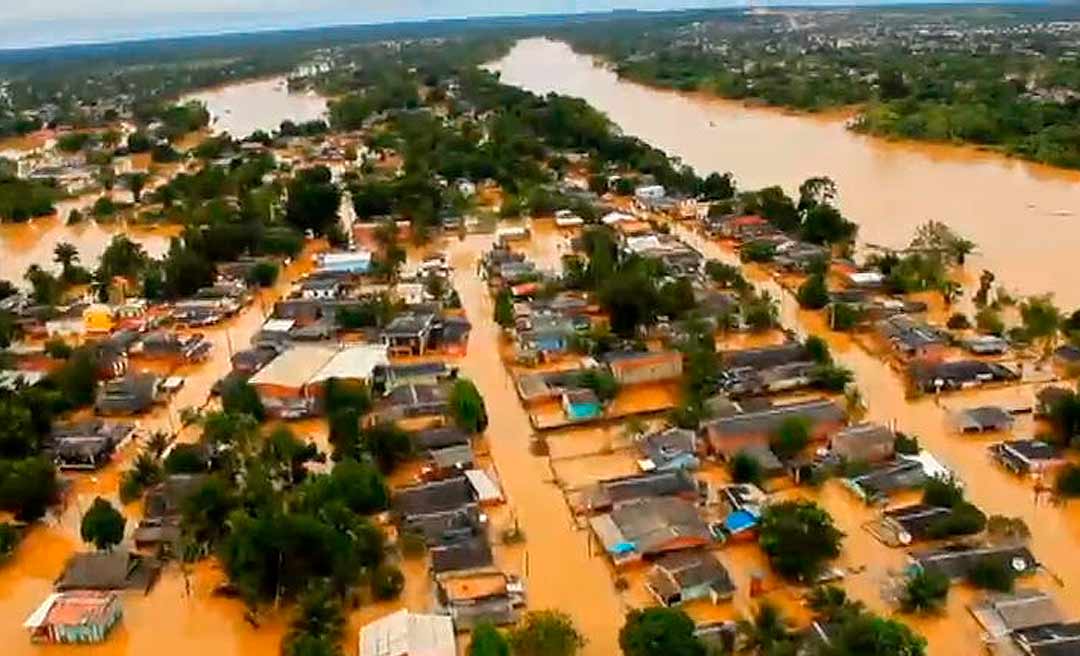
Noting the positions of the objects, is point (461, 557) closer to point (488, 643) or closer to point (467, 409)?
point (488, 643)

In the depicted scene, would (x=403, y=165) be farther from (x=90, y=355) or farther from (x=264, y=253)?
(x=90, y=355)

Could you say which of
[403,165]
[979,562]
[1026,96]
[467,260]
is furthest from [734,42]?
[979,562]

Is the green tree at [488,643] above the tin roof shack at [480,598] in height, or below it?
above

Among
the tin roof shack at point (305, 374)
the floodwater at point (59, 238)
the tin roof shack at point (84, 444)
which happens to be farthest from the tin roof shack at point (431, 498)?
the floodwater at point (59, 238)

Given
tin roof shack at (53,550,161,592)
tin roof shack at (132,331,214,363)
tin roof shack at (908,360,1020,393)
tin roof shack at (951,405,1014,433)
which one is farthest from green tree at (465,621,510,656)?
tin roof shack at (132,331,214,363)

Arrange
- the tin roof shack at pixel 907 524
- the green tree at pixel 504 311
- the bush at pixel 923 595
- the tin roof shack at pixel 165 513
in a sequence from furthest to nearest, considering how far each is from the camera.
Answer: the green tree at pixel 504 311
the tin roof shack at pixel 165 513
the tin roof shack at pixel 907 524
the bush at pixel 923 595

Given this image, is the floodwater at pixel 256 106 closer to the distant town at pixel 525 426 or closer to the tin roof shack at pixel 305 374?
the distant town at pixel 525 426

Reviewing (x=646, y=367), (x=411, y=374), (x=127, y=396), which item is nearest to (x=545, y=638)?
(x=646, y=367)
